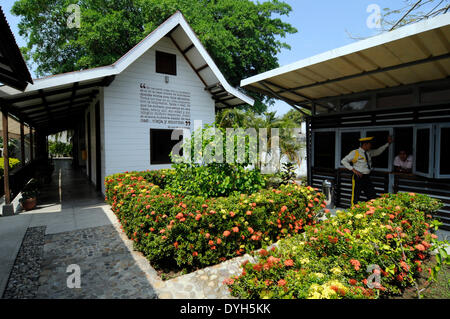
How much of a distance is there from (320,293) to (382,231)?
161cm

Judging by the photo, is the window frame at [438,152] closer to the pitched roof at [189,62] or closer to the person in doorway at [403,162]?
the person in doorway at [403,162]

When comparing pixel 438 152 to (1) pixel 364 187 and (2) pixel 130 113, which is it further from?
(2) pixel 130 113

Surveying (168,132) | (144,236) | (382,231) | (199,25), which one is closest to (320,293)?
(382,231)

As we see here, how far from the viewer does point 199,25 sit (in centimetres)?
1825

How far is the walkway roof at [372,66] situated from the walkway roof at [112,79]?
11.2 ft

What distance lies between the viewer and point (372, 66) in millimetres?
5613

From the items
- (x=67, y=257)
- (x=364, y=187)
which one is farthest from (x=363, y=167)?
(x=67, y=257)

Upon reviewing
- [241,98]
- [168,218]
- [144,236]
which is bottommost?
[144,236]

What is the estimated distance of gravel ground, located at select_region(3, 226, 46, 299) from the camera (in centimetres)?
339

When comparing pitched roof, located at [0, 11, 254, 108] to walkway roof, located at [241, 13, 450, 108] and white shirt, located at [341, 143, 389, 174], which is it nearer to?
walkway roof, located at [241, 13, 450, 108]

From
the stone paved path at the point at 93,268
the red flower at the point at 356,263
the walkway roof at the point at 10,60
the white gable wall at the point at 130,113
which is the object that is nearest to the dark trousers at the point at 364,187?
the red flower at the point at 356,263

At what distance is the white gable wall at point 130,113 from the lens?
29.4 feet
